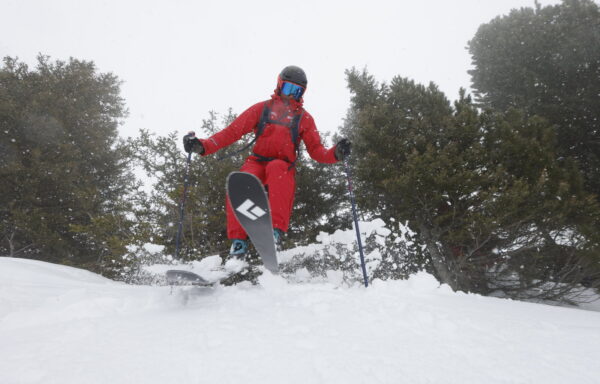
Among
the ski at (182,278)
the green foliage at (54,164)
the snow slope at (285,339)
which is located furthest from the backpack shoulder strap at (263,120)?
the green foliage at (54,164)

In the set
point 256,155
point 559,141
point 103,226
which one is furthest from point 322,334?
point 559,141

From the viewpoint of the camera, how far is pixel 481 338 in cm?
164

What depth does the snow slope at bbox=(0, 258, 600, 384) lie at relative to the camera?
1.24 metres

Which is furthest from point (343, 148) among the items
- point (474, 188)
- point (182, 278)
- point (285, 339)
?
point (474, 188)

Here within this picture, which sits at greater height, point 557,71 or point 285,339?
point 557,71

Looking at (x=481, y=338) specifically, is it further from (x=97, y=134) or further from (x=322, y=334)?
(x=97, y=134)

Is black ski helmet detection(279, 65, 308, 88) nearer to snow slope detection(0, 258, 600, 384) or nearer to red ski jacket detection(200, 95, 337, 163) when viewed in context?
red ski jacket detection(200, 95, 337, 163)

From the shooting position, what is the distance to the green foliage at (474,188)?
5.93 metres

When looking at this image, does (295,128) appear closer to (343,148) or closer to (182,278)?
(343,148)

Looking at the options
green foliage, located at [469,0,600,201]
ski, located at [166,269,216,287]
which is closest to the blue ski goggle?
ski, located at [166,269,216,287]

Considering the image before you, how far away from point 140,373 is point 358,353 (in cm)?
93

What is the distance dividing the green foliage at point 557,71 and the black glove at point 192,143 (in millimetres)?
8000

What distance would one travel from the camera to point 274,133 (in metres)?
3.60

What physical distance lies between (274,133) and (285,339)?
2.50 metres
